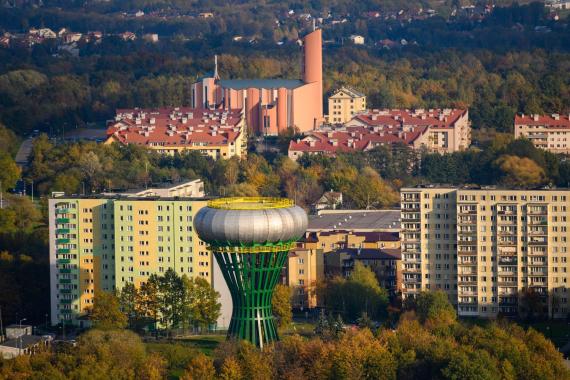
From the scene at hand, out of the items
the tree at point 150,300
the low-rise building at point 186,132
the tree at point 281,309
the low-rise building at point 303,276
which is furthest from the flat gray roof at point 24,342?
the low-rise building at point 186,132

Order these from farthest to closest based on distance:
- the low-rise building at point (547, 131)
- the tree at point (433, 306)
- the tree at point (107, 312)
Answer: the low-rise building at point (547, 131) → the tree at point (107, 312) → the tree at point (433, 306)

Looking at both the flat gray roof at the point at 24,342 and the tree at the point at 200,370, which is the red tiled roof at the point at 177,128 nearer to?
the flat gray roof at the point at 24,342

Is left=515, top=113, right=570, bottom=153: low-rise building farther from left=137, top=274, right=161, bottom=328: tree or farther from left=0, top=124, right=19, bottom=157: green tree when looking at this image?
left=137, top=274, right=161, bottom=328: tree

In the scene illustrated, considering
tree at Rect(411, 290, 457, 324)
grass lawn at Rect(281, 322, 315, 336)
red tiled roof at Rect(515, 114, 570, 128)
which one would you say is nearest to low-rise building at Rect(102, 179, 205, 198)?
grass lawn at Rect(281, 322, 315, 336)

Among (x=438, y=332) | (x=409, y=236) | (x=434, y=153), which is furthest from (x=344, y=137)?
(x=438, y=332)

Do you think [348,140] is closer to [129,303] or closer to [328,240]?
[328,240]

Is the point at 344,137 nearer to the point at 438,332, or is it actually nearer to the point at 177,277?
the point at 177,277
